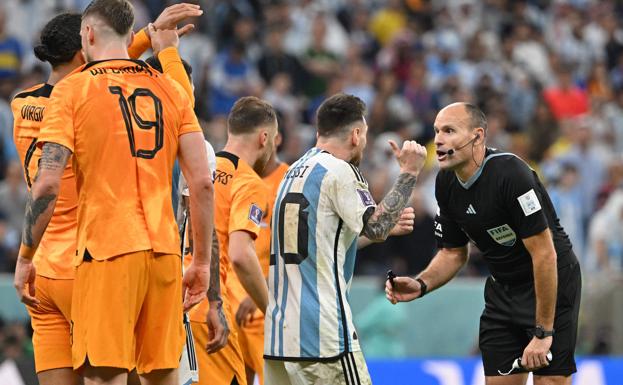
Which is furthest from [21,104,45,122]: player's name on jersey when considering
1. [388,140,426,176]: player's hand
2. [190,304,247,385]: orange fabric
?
[388,140,426,176]: player's hand

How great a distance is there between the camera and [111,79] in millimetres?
5961

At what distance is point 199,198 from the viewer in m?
6.08

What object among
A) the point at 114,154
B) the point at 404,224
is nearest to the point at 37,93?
the point at 114,154

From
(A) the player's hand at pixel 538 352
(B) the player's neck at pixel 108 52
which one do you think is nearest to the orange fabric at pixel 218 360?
(A) the player's hand at pixel 538 352

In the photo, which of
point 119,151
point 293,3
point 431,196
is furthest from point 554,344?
point 293,3

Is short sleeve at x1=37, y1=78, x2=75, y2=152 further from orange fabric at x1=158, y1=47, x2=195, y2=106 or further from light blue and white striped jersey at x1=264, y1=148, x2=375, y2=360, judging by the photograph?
light blue and white striped jersey at x1=264, y1=148, x2=375, y2=360

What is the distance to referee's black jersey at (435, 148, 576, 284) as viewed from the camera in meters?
7.16

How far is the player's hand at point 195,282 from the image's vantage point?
6.18 meters

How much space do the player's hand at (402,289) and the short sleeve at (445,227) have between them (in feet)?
1.52

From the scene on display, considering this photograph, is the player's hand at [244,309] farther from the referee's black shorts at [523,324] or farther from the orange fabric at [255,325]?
the referee's black shorts at [523,324]

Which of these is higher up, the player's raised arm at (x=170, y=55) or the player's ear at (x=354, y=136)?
the player's raised arm at (x=170, y=55)

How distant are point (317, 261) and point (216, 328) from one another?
31.3 inches

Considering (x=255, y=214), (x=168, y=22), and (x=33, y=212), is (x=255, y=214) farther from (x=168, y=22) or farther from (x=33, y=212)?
(x=33, y=212)

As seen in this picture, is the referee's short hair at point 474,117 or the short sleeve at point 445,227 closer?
the referee's short hair at point 474,117
